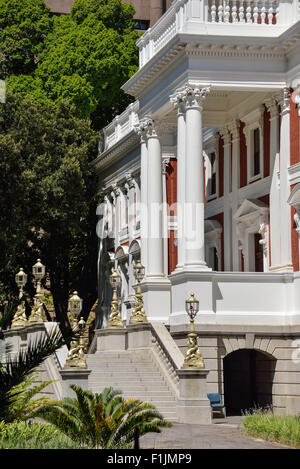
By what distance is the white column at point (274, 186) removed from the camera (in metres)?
35.4

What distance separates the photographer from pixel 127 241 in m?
53.2

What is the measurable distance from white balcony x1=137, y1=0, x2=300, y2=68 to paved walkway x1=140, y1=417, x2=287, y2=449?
13.8 metres

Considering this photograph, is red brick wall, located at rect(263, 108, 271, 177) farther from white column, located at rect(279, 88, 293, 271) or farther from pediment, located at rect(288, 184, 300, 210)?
pediment, located at rect(288, 184, 300, 210)

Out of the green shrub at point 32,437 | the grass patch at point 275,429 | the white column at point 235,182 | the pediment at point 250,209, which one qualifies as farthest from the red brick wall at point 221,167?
the green shrub at point 32,437

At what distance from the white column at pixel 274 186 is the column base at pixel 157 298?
14.0 feet

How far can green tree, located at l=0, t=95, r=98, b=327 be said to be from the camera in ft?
152

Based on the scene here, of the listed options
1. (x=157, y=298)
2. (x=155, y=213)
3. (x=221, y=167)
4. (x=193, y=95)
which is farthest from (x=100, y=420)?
(x=221, y=167)

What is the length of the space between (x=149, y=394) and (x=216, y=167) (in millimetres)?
14740

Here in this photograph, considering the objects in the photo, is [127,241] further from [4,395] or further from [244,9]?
[4,395]

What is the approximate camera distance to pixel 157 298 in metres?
37.3

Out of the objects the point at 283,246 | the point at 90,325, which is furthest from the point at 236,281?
the point at 90,325

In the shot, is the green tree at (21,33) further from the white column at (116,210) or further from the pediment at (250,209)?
the pediment at (250,209)

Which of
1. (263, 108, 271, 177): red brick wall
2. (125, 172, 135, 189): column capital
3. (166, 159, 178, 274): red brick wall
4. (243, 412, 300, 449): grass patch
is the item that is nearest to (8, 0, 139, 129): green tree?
(125, 172, 135, 189): column capital

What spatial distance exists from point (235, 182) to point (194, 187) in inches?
244
